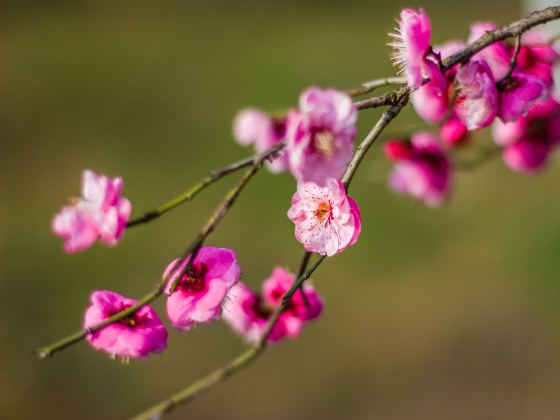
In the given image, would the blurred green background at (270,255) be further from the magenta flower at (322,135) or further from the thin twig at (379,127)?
the magenta flower at (322,135)

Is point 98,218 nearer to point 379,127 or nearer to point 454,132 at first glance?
point 379,127

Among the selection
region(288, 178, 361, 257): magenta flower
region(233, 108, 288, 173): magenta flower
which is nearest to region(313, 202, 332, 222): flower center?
region(288, 178, 361, 257): magenta flower

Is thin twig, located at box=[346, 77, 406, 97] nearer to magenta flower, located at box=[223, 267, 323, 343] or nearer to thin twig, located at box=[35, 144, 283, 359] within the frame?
thin twig, located at box=[35, 144, 283, 359]

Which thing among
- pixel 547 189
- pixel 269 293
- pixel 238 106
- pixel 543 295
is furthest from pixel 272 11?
pixel 269 293

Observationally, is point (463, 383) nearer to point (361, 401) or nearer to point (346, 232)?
point (361, 401)

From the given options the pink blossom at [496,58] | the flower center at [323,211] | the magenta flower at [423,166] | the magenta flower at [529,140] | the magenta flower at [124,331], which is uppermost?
the magenta flower at [423,166]

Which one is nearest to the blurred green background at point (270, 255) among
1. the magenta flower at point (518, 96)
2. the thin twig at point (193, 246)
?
the magenta flower at point (518, 96)
